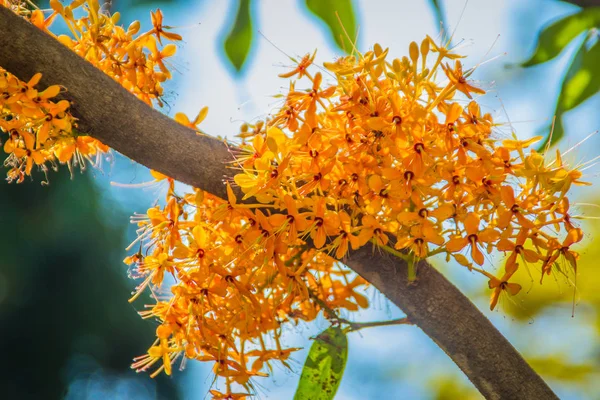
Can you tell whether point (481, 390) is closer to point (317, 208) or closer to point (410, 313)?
point (410, 313)

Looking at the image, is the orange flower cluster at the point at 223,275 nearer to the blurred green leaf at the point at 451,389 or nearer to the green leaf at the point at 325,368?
the green leaf at the point at 325,368

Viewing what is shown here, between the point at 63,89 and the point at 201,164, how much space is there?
0.57ft

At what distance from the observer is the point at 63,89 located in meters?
0.73

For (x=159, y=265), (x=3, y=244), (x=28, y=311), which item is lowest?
(x=159, y=265)

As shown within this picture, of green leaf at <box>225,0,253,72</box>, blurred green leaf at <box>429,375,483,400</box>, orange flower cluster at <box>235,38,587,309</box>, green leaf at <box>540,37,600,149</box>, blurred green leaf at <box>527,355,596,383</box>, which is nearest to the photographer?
orange flower cluster at <box>235,38,587,309</box>

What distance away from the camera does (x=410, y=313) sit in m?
0.79

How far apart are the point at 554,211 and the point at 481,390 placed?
0.76 feet

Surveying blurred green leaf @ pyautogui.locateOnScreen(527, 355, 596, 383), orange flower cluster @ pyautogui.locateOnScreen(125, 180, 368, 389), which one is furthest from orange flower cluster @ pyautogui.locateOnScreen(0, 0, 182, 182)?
blurred green leaf @ pyautogui.locateOnScreen(527, 355, 596, 383)

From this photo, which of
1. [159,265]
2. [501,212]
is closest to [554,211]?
[501,212]

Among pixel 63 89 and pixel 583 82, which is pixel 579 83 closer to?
pixel 583 82

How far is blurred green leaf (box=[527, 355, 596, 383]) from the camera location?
1.70 meters

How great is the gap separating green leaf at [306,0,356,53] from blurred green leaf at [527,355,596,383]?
1.18 m

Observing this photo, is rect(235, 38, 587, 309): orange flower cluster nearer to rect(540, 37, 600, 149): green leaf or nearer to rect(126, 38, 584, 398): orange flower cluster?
rect(126, 38, 584, 398): orange flower cluster

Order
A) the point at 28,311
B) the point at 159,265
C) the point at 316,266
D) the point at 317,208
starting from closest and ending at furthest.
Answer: the point at 317,208 → the point at 159,265 → the point at 316,266 → the point at 28,311
